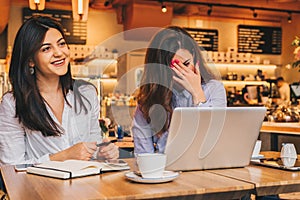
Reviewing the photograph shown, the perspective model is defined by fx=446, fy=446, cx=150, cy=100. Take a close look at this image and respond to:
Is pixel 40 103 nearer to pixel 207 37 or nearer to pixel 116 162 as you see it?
pixel 116 162

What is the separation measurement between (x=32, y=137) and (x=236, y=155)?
85 cm

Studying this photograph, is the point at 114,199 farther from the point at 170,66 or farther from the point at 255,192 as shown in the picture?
the point at 170,66

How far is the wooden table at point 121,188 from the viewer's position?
1140 millimetres

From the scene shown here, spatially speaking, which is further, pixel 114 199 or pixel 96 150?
pixel 96 150

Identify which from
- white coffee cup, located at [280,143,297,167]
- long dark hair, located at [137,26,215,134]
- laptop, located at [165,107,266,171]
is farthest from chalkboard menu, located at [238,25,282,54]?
laptop, located at [165,107,266,171]

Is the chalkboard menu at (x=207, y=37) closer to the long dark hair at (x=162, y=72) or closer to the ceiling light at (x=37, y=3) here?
the ceiling light at (x=37, y=3)

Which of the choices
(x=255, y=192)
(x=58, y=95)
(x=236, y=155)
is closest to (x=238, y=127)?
(x=236, y=155)

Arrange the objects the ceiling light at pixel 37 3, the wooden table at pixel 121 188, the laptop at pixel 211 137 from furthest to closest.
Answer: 1. the ceiling light at pixel 37 3
2. the laptop at pixel 211 137
3. the wooden table at pixel 121 188

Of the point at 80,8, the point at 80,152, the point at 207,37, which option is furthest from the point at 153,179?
the point at 207,37

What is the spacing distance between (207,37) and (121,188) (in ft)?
25.2

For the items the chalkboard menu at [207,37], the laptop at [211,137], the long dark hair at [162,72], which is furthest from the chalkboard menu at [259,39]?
the laptop at [211,137]

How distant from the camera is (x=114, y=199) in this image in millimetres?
1098

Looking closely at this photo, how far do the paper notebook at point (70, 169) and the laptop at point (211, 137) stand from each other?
22 centimetres

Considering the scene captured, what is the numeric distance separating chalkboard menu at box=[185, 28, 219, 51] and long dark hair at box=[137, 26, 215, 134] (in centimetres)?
644
